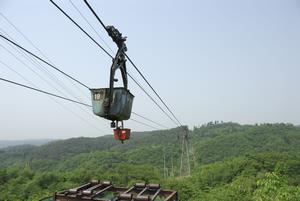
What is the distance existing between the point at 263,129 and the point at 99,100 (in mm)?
100706

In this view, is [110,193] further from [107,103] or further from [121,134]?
[107,103]

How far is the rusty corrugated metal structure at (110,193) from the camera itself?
17.8ft

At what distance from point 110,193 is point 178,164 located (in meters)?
83.5

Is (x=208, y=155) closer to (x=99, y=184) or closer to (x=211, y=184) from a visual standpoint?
(x=211, y=184)

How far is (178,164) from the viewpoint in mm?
87875

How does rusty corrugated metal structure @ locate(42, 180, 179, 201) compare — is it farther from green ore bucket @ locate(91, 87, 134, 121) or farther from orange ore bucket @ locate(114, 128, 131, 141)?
green ore bucket @ locate(91, 87, 134, 121)

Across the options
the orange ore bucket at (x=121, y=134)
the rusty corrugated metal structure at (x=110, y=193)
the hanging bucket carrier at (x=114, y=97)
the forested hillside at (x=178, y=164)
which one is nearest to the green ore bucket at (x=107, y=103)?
the hanging bucket carrier at (x=114, y=97)

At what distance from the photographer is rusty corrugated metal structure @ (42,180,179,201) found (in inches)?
213

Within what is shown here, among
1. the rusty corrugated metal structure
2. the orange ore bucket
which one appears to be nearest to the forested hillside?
the rusty corrugated metal structure

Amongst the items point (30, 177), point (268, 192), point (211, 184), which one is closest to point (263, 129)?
point (211, 184)

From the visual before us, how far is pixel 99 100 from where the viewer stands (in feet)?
19.4

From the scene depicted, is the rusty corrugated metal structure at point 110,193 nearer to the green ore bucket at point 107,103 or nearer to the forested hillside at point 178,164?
the green ore bucket at point 107,103

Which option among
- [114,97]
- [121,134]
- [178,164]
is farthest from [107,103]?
[178,164]

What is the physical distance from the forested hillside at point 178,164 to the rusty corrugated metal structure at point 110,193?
10.1 ft
